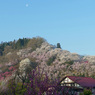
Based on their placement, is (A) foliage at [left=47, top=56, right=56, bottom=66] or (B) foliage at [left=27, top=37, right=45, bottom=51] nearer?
(A) foliage at [left=47, top=56, right=56, bottom=66]

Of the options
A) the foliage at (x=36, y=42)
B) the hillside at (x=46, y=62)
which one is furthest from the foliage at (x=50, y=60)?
the foliage at (x=36, y=42)

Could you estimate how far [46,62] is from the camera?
5934 cm

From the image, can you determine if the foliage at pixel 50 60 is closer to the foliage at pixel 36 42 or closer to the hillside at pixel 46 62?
the hillside at pixel 46 62

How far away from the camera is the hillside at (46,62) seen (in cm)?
5051

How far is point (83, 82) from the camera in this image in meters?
36.4

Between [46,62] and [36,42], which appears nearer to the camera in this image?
[46,62]

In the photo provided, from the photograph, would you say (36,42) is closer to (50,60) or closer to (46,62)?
(50,60)

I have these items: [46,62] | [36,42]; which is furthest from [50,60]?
[36,42]

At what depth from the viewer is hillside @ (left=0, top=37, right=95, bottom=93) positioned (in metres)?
50.5

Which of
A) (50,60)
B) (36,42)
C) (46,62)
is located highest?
(36,42)

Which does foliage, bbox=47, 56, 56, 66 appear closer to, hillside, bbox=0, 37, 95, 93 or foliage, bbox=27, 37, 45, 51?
hillside, bbox=0, 37, 95, 93

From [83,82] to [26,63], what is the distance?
22.2 meters

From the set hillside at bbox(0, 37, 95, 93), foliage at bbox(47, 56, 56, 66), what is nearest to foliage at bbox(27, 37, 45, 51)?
hillside at bbox(0, 37, 95, 93)

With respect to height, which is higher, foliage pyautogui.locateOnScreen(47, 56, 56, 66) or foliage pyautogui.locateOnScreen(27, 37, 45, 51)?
foliage pyautogui.locateOnScreen(27, 37, 45, 51)
